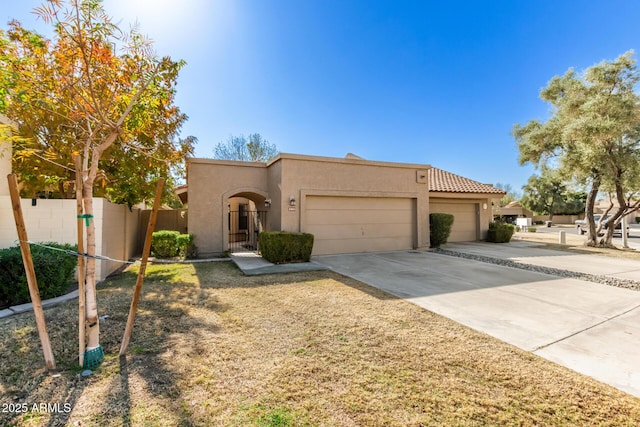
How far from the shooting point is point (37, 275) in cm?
515

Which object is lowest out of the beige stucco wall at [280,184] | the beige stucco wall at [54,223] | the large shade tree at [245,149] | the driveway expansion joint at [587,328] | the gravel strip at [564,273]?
the driveway expansion joint at [587,328]

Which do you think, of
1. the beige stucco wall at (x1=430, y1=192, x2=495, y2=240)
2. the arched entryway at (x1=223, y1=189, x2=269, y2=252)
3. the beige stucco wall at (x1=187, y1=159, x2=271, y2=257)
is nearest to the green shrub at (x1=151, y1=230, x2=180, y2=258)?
the beige stucco wall at (x1=187, y1=159, x2=271, y2=257)

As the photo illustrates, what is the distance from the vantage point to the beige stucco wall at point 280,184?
34.8ft

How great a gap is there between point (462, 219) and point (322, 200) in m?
9.97

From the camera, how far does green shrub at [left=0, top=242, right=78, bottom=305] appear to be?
16.0 ft

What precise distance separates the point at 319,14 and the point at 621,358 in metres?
12.2

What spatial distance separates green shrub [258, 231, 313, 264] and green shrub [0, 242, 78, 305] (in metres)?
5.17

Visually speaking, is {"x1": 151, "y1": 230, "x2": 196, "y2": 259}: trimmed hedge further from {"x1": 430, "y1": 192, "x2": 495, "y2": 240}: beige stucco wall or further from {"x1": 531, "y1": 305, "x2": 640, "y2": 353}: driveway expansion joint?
{"x1": 430, "y1": 192, "x2": 495, "y2": 240}: beige stucco wall

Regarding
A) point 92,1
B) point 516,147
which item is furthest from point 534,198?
point 92,1

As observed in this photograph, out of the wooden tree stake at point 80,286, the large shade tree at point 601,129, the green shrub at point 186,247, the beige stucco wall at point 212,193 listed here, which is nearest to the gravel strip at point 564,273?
the large shade tree at point 601,129

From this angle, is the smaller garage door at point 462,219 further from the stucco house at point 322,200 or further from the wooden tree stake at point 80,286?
the wooden tree stake at point 80,286

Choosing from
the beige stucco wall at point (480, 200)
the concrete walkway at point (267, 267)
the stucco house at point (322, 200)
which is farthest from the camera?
the beige stucco wall at point (480, 200)

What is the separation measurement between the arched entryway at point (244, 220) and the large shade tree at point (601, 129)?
1487cm

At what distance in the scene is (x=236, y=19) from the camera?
28.0 feet
